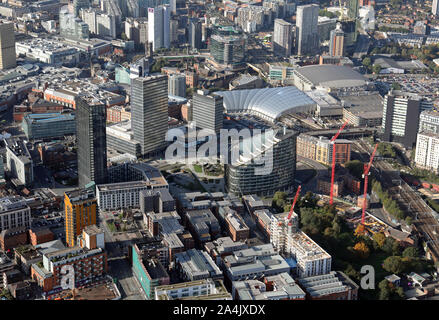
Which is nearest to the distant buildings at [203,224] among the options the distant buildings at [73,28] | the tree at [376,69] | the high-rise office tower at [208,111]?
the high-rise office tower at [208,111]

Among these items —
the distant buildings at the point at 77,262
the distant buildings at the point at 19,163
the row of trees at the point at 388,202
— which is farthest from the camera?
the distant buildings at the point at 19,163

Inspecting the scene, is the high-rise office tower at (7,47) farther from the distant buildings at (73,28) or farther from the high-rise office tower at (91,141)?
the high-rise office tower at (91,141)

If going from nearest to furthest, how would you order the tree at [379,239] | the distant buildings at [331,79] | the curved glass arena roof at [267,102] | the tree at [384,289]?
1. the tree at [384,289]
2. the tree at [379,239]
3. the curved glass arena roof at [267,102]
4. the distant buildings at [331,79]

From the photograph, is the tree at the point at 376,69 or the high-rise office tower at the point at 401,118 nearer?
the high-rise office tower at the point at 401,118

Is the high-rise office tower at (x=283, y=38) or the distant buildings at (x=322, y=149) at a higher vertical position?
the high-rise office tower at (x=283, y=38)

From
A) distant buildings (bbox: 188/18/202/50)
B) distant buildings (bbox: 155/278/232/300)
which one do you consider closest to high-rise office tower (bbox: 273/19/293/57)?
distant buildings (bbox: 188/18/202/50)

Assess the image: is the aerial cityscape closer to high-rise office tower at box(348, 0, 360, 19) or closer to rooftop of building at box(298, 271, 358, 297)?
rooftop of building at box(298, 271, 358, 297)

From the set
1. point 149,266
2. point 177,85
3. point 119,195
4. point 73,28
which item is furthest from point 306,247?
point 73,28

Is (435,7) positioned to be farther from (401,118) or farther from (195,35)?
(401,118)
